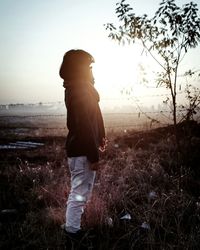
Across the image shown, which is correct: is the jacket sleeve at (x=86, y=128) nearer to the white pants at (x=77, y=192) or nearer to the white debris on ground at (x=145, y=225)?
the white pants at (x=77, y=192)

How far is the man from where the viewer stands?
3.89 metres

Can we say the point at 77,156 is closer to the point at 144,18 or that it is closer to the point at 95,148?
the point at 95,148

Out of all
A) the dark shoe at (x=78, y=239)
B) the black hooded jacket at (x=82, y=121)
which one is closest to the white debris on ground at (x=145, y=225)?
the dark shoe at (x=78, y=239)

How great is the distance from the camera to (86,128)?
3891 mm

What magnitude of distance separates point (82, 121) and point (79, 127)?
83mm

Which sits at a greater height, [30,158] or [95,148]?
[95,148]

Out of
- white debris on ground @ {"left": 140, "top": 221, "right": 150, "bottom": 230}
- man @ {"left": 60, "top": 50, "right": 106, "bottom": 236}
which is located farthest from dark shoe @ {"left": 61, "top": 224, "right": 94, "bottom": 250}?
white debris on ground @ {"left": 140, "top": 221, "right": 150, "bottom": 230}

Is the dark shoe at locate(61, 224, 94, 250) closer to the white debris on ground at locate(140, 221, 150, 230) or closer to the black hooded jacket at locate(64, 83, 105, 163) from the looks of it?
the white debris on ground at locate(140, 221, 150, 230)

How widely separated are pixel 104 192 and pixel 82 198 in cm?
201

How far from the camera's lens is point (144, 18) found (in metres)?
6.07

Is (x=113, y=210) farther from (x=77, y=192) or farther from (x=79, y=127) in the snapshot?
(x=79, y=127)

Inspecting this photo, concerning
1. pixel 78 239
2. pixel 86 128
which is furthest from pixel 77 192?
pixel 86 128

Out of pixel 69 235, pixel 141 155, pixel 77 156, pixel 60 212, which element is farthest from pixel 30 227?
pixel 141 155

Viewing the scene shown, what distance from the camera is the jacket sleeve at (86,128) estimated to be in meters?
3.88
